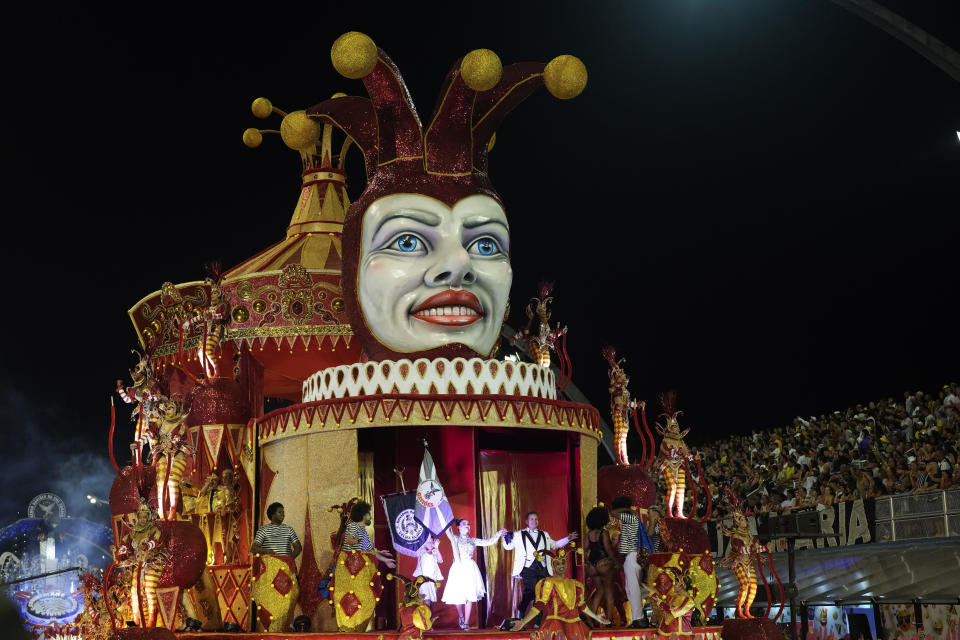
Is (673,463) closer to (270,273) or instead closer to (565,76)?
(565,76)

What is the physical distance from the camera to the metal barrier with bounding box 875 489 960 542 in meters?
16.2

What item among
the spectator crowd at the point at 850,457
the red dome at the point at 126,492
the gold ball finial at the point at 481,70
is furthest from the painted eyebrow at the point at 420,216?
the spectator crowd at the point at 850,457

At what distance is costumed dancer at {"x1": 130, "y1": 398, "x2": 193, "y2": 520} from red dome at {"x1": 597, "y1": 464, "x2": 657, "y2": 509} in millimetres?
5260

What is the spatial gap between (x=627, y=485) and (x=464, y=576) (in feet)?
10.1

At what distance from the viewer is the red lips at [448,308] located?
41.2 ft

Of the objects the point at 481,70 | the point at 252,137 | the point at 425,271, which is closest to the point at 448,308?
the point at 425,271

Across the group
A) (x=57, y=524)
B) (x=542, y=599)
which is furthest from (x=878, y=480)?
(x=57, y=524)

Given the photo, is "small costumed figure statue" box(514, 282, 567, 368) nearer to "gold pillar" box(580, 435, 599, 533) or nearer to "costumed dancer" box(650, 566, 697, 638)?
"gold pillar" box(580, 435, 599, 533)

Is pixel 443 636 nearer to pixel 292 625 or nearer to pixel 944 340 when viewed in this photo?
pixel 292 625

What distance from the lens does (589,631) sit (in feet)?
34.5

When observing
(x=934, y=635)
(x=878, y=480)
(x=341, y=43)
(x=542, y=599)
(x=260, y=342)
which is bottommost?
(x=934, y=635)

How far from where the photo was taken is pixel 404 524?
11742mm

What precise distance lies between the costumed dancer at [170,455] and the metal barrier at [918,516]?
1115 centimetres

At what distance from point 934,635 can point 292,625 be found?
31.5 ft
